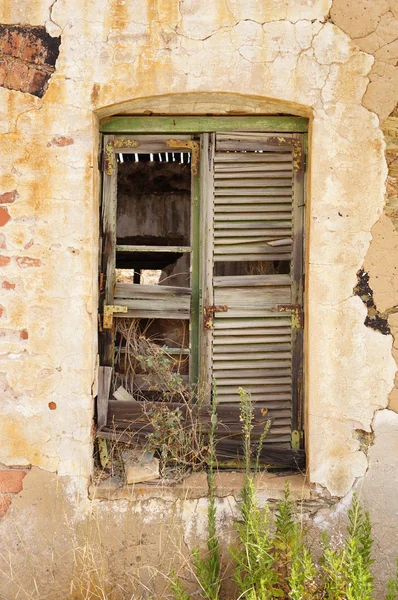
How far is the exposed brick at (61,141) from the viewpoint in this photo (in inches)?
129

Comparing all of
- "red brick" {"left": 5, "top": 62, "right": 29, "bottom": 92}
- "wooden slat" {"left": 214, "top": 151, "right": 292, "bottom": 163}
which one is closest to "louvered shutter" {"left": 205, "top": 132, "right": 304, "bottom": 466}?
"wooden slat" {"left": 214, "top": 151, "right": 292, "bottom": 163}

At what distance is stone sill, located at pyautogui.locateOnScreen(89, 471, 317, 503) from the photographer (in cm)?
329

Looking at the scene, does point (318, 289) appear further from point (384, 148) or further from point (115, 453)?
point (115, 453)

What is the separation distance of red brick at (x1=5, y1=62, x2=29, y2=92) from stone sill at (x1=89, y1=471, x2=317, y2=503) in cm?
221

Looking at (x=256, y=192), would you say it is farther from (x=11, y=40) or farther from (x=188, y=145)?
(x=11, y=40)

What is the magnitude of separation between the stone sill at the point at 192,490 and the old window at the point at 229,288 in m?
0.17

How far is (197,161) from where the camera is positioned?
3.52m

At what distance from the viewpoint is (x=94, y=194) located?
3.35 meters

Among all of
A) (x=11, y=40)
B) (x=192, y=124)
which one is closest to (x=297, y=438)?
(x=192, y=124)

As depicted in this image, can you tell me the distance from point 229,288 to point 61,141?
4.05ft

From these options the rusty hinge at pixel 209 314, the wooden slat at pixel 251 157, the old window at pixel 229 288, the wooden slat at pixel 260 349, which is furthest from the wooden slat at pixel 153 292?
the wooden slat at pixel 251 157

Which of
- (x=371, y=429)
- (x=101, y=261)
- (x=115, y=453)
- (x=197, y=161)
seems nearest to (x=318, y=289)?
(x=371, y=429)

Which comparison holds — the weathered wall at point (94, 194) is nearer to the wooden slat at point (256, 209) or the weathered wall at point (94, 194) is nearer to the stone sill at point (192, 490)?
the stone sill at point (192, 490)

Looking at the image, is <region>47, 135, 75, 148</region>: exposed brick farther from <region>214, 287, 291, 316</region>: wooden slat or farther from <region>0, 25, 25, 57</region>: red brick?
<region>214, 287, 291, 316</region>: wooden slat
